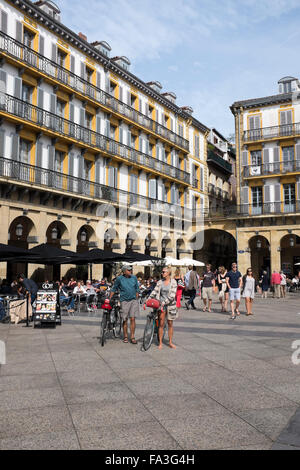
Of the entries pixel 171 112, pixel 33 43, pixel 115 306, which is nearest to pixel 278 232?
pixel 171 112

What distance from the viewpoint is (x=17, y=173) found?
21.0 m

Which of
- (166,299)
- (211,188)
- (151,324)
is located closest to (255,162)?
(211,188)

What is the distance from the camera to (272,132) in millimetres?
36031

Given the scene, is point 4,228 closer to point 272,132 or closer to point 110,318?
point 110,318

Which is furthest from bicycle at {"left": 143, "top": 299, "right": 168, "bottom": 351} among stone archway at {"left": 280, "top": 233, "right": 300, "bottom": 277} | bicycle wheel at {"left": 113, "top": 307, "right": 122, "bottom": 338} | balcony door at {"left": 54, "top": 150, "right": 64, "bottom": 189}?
stone archway at {"left": 280, "top": 233, "right": 300, "bottom": 277}

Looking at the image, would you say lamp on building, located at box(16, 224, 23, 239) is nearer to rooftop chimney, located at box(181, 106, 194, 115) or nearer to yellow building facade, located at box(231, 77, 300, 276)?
yellow building facade, located at box(231, 77, 300, 276)

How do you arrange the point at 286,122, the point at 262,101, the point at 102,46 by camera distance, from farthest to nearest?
the point at 262,101 → the point at 286,122 → the point at 102,46

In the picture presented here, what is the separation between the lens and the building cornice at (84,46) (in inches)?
864

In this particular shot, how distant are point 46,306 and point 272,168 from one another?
91.0 ft

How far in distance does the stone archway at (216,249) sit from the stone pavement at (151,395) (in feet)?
98.9

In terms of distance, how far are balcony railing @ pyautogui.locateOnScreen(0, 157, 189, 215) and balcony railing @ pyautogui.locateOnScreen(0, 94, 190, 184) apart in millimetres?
2245

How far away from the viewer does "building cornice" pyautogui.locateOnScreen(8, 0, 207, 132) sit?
22.0 m

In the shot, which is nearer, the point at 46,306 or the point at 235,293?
the point at 46,306
